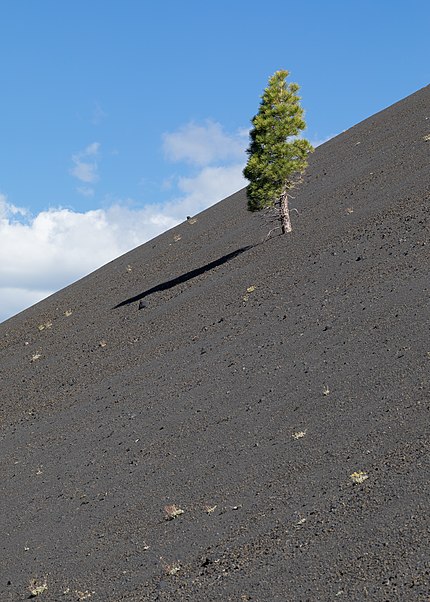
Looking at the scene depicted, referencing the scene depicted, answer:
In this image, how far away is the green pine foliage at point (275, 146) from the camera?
38031mm

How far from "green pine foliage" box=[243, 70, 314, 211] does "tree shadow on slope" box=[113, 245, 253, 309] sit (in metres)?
3.33

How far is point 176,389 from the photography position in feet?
86.3

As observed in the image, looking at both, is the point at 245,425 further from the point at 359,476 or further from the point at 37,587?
the point at 37,587

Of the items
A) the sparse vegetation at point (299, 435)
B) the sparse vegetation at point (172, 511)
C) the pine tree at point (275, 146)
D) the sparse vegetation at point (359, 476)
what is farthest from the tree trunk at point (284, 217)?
the sparse vegetation at point (359, 476)

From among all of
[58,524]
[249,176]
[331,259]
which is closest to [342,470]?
[58,524]

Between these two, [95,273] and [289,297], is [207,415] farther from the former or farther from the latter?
[95,273]

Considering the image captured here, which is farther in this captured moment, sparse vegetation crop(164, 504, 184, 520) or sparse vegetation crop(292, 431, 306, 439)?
sparse vegetation crop(292, 431, 306, 439)

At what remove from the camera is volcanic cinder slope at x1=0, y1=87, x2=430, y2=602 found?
14.8 meters

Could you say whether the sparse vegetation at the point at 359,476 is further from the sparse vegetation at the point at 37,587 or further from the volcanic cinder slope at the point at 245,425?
the sparse vegetation at the point at 37,587

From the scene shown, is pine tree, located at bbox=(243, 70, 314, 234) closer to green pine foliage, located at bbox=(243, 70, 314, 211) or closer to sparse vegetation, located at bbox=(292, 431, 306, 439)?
green pine foliage, located at bbox=(243, 70, 314, 211)

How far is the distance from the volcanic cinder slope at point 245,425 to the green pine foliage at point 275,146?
8.31 feet

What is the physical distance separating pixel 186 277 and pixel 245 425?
64.1ft

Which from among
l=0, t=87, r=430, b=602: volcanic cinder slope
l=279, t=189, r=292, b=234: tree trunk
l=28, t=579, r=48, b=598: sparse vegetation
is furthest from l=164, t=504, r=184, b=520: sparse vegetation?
l=279, t=189, r=292, b=234: tree trunk

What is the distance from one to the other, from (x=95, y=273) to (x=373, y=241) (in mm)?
28122
